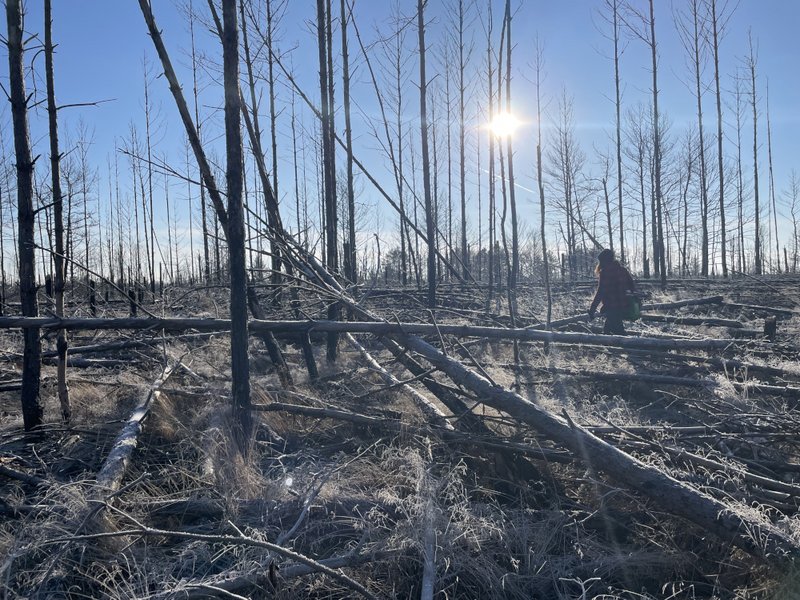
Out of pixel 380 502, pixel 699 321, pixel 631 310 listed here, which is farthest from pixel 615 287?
pixel 380 502

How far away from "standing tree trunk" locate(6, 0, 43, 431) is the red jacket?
789cm

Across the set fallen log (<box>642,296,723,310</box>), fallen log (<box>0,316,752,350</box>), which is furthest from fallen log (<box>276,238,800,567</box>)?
fallen log (<box>642,296,723,310</box>)

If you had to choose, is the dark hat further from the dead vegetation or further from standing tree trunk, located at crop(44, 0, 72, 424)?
standing tree trunk, located at crop(44, 0, 72, 424)

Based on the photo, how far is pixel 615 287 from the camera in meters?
9.31

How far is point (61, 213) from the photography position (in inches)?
241

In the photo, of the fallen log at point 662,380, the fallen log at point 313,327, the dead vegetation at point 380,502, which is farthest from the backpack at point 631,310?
the fallen log at point 313,327

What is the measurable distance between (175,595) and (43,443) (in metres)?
3.11

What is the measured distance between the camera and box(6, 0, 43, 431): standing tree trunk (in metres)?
5.34

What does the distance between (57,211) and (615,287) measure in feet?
26.6

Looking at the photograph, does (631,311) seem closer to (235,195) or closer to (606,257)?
(606,257)

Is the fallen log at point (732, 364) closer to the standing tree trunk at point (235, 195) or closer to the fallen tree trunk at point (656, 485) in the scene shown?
the fallen tree trunk at point (656, 485)

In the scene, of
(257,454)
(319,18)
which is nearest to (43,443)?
(257,454)

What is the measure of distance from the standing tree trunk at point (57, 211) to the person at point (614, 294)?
7631 millimetres

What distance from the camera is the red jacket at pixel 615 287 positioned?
30.5 feet
